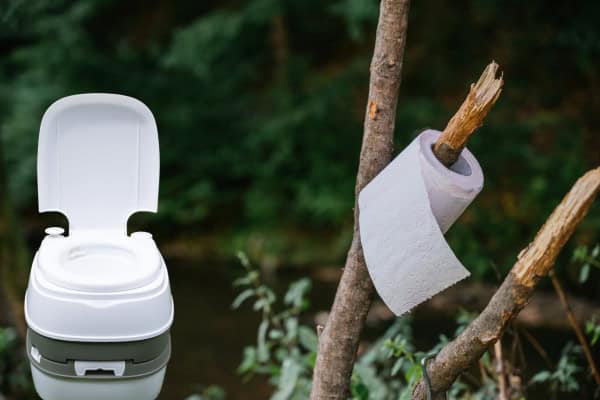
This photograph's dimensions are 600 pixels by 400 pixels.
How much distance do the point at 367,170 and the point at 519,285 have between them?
0.50 m

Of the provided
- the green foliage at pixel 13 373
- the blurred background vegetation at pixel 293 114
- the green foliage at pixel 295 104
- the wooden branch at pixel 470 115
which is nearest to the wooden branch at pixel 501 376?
the wooden branch at pixel 470 115

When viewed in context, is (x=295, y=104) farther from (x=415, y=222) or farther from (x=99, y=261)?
(x=415, y=222)

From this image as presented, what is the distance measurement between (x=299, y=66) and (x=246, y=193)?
4.11 ft

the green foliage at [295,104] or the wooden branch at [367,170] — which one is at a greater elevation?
the wooden branch at [367,170]

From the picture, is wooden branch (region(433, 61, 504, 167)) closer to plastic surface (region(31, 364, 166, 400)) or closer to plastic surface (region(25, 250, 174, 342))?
plastic surface (region(25, 250, 174, 342))

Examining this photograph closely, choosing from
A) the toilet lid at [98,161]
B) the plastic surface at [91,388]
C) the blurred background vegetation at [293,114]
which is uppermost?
the toilet lid at [98,161]

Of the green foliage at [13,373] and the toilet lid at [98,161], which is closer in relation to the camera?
the toilet lid at [98,161]

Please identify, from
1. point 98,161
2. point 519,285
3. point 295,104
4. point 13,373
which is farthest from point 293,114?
point 519,285

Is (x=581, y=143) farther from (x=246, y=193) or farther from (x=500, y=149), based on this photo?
(x=246, y=193)

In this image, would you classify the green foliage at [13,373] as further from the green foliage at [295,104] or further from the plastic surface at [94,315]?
the green foliage at [295,104]

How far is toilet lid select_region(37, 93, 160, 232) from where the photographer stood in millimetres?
1996

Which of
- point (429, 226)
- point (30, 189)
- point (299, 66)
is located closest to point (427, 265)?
point (429, 226)

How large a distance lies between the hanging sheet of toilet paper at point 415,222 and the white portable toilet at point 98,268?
0.54 m

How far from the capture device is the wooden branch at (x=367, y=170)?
1.80 metres
